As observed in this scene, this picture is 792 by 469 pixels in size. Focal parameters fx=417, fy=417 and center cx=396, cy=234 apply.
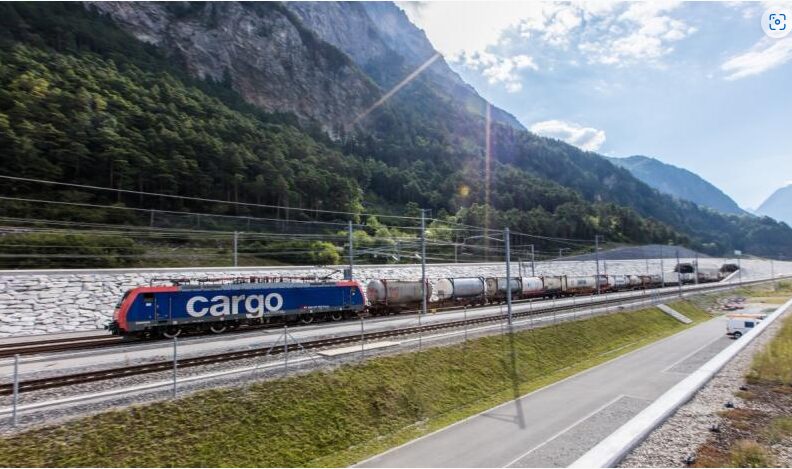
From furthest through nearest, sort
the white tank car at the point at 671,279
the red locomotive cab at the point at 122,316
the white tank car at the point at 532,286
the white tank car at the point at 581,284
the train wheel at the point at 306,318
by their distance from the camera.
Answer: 1. the white tank car at the point at 671,279
2. the white tank car at the point at 581,284
3. the white tank car at the point at 532,286
4. the train wheel at the point at 306,318
5. the red locomotive cab at the point at 122,316

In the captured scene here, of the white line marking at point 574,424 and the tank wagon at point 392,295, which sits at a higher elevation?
the tank wagon at point 392,295

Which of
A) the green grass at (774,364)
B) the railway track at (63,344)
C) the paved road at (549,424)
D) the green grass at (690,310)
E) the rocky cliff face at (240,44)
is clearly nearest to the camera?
the green grass at (774,364)

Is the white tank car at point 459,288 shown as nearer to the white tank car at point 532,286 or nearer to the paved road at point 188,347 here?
the paved road at point 188,347

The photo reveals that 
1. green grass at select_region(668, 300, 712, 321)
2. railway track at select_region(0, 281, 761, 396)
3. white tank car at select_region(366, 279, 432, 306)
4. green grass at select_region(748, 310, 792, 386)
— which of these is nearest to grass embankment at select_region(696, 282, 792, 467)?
green grass at select_region(748, 310, 792, 386)

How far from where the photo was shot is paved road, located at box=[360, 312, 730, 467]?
15281 millimetres

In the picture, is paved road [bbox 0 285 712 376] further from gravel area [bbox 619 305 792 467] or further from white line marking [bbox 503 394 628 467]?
gravel area [bbox 619 305 792 467]

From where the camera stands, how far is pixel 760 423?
9867mm

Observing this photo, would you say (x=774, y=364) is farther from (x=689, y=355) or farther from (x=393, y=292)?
(x=393, y=292)

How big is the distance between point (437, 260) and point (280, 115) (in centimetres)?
11335

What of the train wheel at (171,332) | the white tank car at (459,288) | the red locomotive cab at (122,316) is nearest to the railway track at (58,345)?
the red locomotive cab at (122,316)

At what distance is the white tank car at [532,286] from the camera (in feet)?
189

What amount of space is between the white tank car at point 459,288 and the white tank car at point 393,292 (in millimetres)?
3947

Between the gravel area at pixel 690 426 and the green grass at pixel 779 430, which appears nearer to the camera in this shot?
the gravel area at pixel 690 426

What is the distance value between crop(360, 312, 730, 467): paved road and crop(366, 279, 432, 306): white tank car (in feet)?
63.4
